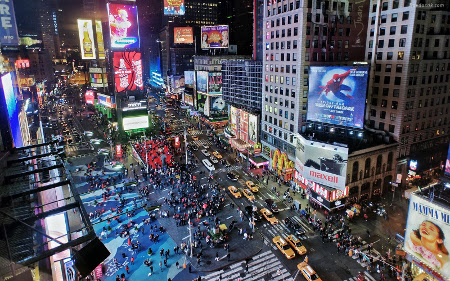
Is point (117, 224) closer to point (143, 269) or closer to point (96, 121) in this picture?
point (143, 269)

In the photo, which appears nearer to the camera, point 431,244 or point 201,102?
point 431,244

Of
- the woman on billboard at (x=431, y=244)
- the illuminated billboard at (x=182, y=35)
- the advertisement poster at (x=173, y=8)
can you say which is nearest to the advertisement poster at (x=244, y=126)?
the woman on billboard at (x=431, y=244)

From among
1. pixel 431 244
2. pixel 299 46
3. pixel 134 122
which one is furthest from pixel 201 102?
pixel 431 244

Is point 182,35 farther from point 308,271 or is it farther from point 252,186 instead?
point 308,271

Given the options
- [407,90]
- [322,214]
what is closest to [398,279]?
[322,214]

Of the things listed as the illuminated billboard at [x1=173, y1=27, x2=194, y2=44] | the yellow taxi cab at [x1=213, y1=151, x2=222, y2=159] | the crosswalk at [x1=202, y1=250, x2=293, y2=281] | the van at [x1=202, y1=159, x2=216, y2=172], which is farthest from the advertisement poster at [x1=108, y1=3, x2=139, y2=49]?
the illuminated billboard at [x1=173, y1=27, x2=194, y2=44]

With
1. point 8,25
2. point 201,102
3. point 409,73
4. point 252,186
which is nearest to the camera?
point 8,25
